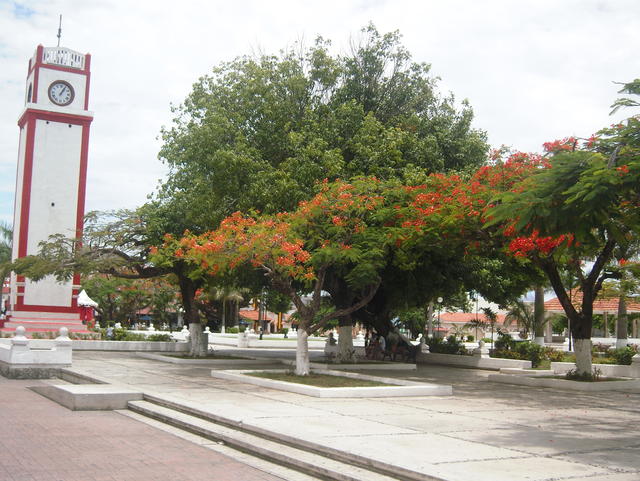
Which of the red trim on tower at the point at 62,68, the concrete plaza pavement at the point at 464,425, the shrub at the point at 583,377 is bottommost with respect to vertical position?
the concrete plaza pavement at the point at 464,425

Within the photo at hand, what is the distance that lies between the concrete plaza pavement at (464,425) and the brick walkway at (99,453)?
0.42 m

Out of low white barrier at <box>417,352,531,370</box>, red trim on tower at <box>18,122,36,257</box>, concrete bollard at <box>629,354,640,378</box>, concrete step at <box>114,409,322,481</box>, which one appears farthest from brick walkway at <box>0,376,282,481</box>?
red trim on tower at <box>18,122,36,257</box>

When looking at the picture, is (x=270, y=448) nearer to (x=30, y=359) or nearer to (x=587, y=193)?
(x=587, y=193)

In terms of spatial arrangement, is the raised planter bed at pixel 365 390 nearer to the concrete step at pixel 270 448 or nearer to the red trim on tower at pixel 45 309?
the concrete step at pixel 270 448

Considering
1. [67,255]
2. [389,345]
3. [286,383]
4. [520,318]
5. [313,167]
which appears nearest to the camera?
[286,383]

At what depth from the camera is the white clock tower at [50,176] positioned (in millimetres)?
38969

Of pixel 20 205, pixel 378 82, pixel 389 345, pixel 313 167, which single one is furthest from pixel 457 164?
pixel 20 205

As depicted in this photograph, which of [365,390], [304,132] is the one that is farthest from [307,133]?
[365,390]

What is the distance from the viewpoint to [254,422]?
416 inches

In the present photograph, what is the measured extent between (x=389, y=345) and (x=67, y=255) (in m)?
13.7

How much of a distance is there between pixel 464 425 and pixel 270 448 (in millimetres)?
3727

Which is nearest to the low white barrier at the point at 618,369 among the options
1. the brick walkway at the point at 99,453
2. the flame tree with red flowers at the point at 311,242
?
the flame tree with red flowers at the point at 311,242

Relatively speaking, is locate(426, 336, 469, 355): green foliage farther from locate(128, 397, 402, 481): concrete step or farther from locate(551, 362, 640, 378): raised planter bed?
locate(128, 397, 402, 481): concrete step

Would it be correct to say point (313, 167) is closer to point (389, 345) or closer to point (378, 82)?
point (378, 82)
